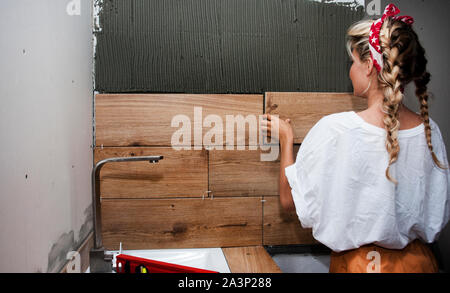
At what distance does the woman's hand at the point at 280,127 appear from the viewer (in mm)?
1265

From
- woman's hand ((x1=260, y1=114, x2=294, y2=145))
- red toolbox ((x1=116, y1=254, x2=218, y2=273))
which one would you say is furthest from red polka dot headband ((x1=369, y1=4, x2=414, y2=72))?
red toolbox ((x1=116, y1=254, x2=218, y2=273))

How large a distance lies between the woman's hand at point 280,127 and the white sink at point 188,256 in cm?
52

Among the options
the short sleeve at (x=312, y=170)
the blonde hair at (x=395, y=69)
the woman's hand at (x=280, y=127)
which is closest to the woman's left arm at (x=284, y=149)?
the woman's hand at (x=280, y=127)

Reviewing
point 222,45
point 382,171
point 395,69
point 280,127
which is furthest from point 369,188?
point 222,45

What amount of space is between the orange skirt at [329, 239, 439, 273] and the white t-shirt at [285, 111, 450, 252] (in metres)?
0.03

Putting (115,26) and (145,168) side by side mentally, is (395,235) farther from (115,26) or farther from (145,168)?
(115,26)

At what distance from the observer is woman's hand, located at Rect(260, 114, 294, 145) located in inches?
49.8

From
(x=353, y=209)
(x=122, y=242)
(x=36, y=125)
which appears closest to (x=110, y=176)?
(x=122, y=242)

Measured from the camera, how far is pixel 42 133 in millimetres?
860

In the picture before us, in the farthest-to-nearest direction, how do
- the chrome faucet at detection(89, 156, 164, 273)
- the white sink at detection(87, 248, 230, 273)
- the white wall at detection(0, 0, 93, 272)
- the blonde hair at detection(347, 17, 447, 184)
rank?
A: the white sink at detection(87, 248, 230, 273) → the chrome faucet at detection(89, 156, 164, 273) → the blonde hair at detection(347, 17, 447, 184) → the white wall at detection(0, 0, 93, 272)

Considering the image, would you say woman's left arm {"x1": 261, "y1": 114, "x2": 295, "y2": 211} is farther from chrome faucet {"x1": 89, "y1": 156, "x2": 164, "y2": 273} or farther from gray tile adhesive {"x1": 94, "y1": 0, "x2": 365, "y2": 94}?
chrome faucet {"x1": 89, "y1": 156, "x2": 164, "y2": 273}

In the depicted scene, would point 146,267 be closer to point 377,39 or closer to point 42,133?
point 42,133

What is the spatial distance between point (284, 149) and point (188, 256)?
572 millimetres

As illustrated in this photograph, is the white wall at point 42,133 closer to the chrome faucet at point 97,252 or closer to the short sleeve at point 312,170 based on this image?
the chrome faucet at point 97,252
